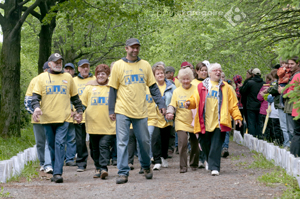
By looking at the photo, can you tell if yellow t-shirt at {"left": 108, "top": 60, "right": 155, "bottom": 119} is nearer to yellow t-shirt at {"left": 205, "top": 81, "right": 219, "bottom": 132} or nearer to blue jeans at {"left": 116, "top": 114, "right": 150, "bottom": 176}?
blue jeans at {"left": 116, "top": 114, "right": 150, "bottom": 176}

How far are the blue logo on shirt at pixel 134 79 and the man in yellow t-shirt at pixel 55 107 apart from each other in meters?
1.33

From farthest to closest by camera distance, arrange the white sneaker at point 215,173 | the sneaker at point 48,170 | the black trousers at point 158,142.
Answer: the black trousers at point 158,142 → the sneaker at point 48,170 → the white sneaker at point 215,173

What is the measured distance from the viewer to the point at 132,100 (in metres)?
7.25

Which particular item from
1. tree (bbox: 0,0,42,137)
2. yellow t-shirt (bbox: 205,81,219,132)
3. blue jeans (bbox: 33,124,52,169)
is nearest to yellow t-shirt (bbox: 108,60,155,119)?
yellow t-shirt (bbox: 205,81,219,132)

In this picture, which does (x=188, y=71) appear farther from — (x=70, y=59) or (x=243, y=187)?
(x=70, y=59)

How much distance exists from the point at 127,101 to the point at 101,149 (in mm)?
1272

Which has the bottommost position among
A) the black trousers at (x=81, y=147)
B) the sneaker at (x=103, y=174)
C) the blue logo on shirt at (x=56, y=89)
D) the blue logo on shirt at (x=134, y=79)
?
the sneaker at (x=103, y=174)

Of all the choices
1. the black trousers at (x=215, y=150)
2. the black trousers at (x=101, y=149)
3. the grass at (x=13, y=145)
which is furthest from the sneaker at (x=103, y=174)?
the grass at (x=13, y=145)

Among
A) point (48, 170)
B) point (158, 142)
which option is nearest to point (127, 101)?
point (158, 142)

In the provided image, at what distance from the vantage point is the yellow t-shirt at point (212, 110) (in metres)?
8.01

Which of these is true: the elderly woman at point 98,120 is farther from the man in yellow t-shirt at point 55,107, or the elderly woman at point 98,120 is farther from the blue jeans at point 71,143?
the blue jeans at point 71,143

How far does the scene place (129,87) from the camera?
7258 millimetres

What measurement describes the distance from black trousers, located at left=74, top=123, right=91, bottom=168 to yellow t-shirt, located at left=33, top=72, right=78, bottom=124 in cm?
182

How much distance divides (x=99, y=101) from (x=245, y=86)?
659cm
